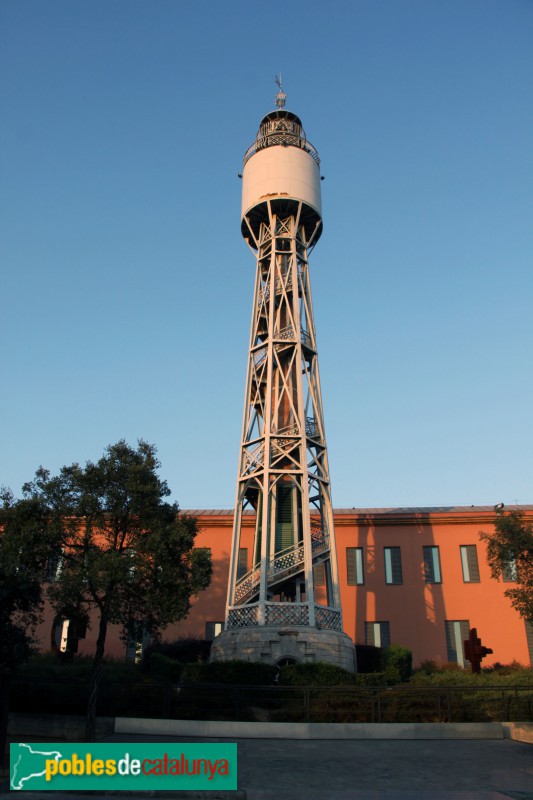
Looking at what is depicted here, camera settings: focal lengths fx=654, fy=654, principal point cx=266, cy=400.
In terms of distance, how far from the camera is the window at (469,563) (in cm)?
4003

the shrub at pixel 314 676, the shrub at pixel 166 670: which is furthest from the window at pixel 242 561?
the shrub at pixel 314 676

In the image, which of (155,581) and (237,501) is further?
(237,501)

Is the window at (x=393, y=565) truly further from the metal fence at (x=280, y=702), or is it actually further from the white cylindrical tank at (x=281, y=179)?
the white cylindrical tank at (x=281, y=179)

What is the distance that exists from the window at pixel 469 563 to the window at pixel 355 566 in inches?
247

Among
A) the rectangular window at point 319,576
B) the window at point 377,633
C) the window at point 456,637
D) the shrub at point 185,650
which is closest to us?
the shrub at point 185,650

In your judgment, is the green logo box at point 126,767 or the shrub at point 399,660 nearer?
the green logo box at point 126,767

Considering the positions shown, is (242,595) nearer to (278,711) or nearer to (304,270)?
(278,711)

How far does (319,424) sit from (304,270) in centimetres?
923

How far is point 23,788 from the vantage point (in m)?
11.0

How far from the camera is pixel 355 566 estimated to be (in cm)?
4066

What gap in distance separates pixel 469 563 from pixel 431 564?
91.9 inches

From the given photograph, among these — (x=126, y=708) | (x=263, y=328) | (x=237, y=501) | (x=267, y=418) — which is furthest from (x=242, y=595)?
(x=263, y=328)

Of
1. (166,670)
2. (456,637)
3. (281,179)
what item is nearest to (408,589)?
(456,637)

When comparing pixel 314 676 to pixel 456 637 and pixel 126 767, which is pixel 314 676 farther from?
pixel 456 637
